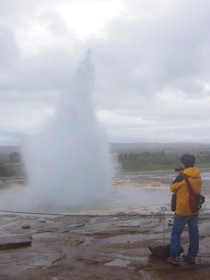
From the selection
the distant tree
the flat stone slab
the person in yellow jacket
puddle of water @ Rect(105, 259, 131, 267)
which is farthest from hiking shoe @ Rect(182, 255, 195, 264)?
the distant tree

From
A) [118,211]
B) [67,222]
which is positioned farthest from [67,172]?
[67,222]

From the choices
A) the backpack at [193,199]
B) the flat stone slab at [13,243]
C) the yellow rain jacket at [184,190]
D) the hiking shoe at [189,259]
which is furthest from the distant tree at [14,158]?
the backpack at [193,199]

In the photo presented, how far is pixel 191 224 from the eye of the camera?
22.3 ft

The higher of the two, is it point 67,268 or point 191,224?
point 191,224

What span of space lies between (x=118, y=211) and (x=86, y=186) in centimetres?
485

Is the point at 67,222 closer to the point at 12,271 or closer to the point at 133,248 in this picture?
the point at 133,248

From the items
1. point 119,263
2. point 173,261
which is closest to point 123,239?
point 119,263

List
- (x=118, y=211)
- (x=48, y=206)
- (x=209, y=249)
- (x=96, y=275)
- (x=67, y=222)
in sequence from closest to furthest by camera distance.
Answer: (x=96, y=275), (x=209, y=249), (x=67, y=222), (x=118, y=211), (x=48, y=206)

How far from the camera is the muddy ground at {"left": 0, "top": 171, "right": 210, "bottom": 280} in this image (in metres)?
6.38

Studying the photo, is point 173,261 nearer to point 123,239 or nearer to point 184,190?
point 184,190

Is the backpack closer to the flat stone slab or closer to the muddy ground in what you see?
the muddy ground

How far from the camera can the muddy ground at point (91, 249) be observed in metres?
6.38

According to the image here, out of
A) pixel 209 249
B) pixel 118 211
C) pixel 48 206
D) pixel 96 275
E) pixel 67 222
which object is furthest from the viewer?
pixel 48 206

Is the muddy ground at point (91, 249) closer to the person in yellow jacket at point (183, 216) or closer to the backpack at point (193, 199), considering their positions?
the person in yellow jacket at point (183, 216)
